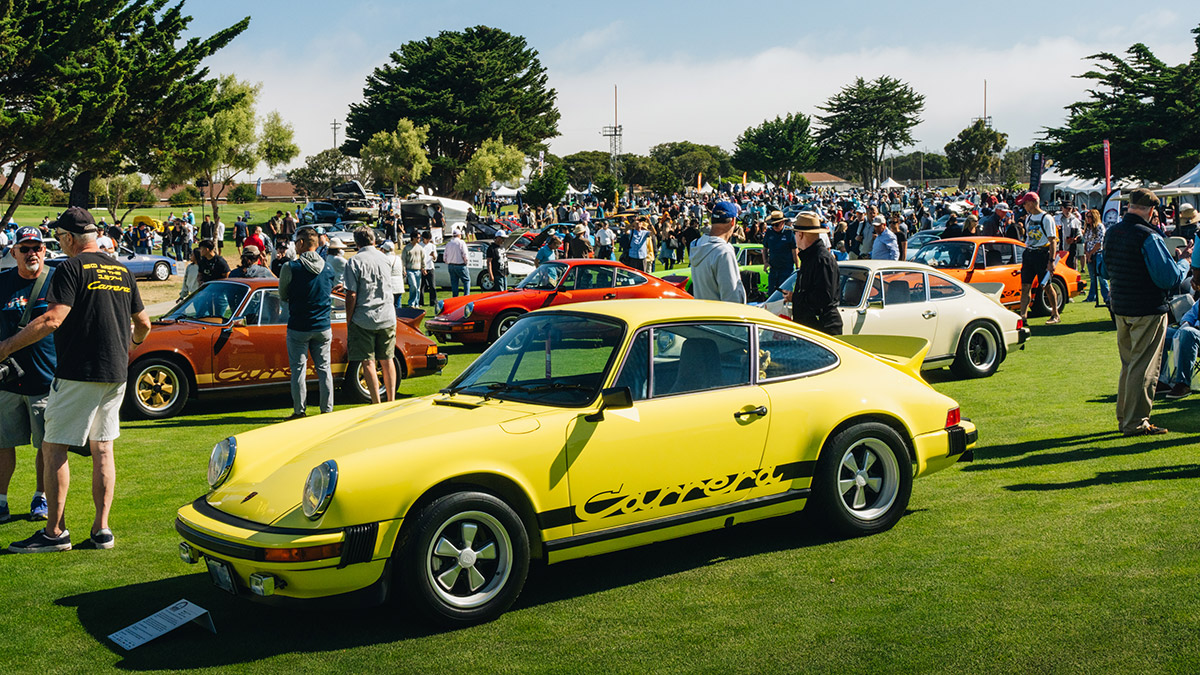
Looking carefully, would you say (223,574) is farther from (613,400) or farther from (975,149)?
(975,149)

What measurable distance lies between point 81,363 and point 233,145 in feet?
163

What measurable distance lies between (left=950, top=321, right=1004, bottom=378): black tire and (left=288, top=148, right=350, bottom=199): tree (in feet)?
347

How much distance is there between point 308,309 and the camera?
9398mm

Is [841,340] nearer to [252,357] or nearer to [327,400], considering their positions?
[327,400]

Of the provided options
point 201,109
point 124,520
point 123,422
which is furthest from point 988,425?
point 201,109

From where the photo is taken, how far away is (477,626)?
448 cm

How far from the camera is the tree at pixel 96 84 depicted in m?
30.2

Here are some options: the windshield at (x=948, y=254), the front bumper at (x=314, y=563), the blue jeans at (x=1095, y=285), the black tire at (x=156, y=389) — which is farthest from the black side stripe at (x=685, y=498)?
the blue jeans at (x=1095, y=285)

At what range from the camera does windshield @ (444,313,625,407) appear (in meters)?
5.02

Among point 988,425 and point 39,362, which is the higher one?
point 39,362

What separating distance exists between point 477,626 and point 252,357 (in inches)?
267

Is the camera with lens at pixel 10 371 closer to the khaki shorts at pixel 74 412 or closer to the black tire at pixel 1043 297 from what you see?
the khaki shorts at pixel 74 412

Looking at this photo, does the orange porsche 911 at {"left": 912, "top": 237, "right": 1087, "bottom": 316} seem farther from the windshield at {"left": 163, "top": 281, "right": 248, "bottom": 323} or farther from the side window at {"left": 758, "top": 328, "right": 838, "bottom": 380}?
the side window at {"left": 758, "top": 328, "right": 838, "bottom": 380}

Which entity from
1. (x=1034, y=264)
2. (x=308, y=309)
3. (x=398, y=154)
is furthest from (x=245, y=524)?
(x=398, y=154)
